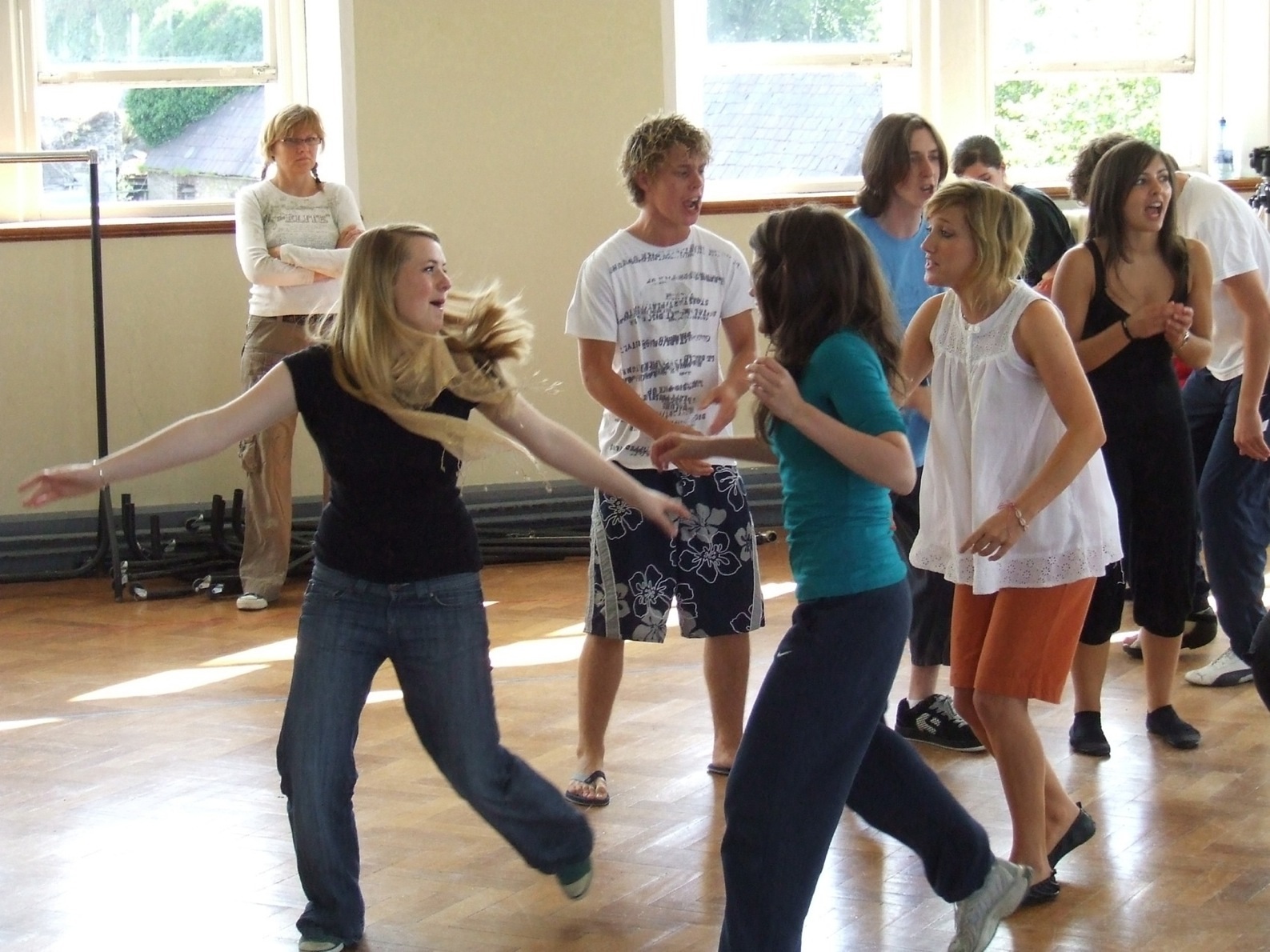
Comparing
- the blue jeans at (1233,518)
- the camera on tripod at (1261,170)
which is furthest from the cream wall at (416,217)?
the blue jeans at (1233,518)

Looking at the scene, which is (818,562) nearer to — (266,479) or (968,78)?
(266,479)

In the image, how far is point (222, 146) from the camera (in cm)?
758

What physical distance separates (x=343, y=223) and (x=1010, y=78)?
3448 millimetres

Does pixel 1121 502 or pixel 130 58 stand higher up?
pixel 130 58

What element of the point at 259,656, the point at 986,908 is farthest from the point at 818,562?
the point at 259,656

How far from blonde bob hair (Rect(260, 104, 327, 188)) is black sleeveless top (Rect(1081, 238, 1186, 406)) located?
354cm

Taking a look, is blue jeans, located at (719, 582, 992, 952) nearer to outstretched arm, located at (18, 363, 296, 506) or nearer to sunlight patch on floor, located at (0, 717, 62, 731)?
outstretched arm, located at (18, 363, 296, 506)

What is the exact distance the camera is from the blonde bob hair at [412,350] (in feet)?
9.34

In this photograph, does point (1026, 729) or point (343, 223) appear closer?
point (1026, 729)

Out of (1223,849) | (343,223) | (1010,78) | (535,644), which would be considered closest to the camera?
(1223,849)

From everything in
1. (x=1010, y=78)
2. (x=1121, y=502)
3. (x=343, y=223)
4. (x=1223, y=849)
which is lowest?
(x=1223, y=849)

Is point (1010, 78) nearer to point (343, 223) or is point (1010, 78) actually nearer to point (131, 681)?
point (343, 223)

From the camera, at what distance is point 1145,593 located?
4.07 metres

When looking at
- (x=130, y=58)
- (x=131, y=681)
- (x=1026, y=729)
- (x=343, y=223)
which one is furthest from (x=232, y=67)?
(x=1026, y=729)
